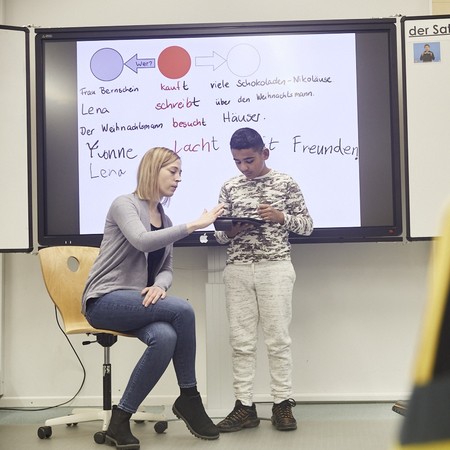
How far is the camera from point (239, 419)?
3207 mm

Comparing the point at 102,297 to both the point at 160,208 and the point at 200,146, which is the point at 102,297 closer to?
the point at 160,208

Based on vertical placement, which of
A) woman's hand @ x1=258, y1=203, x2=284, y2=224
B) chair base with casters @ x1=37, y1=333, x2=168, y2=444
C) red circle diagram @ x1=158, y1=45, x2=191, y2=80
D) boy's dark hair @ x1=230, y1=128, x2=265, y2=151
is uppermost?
red circle diagram @ x1=158, y1=45, x2=191, y2=80

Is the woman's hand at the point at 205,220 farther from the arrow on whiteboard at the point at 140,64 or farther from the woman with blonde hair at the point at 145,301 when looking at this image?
the arrow on whiteboard at the point at 140,64

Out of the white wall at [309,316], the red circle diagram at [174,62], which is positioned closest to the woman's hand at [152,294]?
the white wall at [309,316]

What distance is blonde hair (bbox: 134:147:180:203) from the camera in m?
3.07

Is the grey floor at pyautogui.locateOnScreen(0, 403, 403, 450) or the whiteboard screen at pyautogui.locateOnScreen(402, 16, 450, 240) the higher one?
the whiteboard screen at pyautogui.locateOnScreen(402, 16, 450, 240)

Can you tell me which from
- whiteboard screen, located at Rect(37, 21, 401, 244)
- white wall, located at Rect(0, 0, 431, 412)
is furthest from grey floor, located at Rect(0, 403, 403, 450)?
whiteboard screen, located at Rect(37, 21, 401, 244)

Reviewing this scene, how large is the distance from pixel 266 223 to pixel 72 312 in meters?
0.92

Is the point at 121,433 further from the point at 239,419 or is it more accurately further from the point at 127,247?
the point at 127,247

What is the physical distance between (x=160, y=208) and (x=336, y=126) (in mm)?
1005

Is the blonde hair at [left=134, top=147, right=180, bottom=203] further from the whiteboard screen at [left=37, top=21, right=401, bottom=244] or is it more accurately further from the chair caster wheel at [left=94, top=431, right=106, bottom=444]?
the chair caster wheel at [left=94, top=431, right=106, bottom=444]

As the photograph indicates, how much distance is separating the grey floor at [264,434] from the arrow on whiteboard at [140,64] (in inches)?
65.2

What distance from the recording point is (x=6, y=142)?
12.0ft

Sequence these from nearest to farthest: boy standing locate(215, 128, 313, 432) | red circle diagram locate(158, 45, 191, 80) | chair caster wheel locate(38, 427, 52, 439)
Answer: chair caster wheel locate(38, 427, 52, 439) → boy standing locate(215, 128, 313, 432) → red circle diagram locate(158, 45, 191, 80)
